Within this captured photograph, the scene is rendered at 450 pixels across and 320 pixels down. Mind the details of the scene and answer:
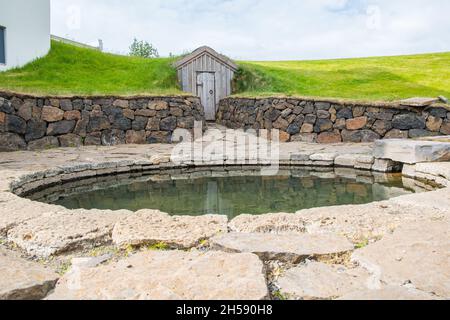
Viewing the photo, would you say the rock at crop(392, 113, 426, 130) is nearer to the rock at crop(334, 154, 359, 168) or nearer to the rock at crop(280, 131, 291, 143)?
the rock at crop(280, 131, 291, 143)

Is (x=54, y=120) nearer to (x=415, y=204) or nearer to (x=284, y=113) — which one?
(x=284, y=113)

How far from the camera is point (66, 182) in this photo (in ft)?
19.0

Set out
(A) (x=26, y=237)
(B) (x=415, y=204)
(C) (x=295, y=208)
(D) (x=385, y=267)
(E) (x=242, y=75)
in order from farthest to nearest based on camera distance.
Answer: (E) (x=242, y=75) < (C) (x=295, y=208) < (B) (x=415, y=204) < (A) (x=26, y=237) < (D) (x=385, y=267)

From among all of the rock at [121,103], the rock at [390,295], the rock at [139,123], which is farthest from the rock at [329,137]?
A: the rock at [390,295]

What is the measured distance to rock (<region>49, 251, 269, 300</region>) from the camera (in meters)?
1.71

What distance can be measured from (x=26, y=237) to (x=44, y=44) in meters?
12.8

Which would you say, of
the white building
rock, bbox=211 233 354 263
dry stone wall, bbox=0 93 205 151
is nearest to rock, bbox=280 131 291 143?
dry stone wall, bbox=0 93 205 151

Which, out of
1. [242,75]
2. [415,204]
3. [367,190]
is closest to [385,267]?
[415,204]

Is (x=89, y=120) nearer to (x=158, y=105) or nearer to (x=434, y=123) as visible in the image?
(x=158, y=105)

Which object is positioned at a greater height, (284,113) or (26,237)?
(284,113)

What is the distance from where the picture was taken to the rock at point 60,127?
8.64m

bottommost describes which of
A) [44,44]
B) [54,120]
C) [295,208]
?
[295,208]

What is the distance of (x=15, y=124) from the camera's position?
26.1 ft

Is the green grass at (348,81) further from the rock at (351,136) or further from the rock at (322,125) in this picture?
the rock at (351,136)
